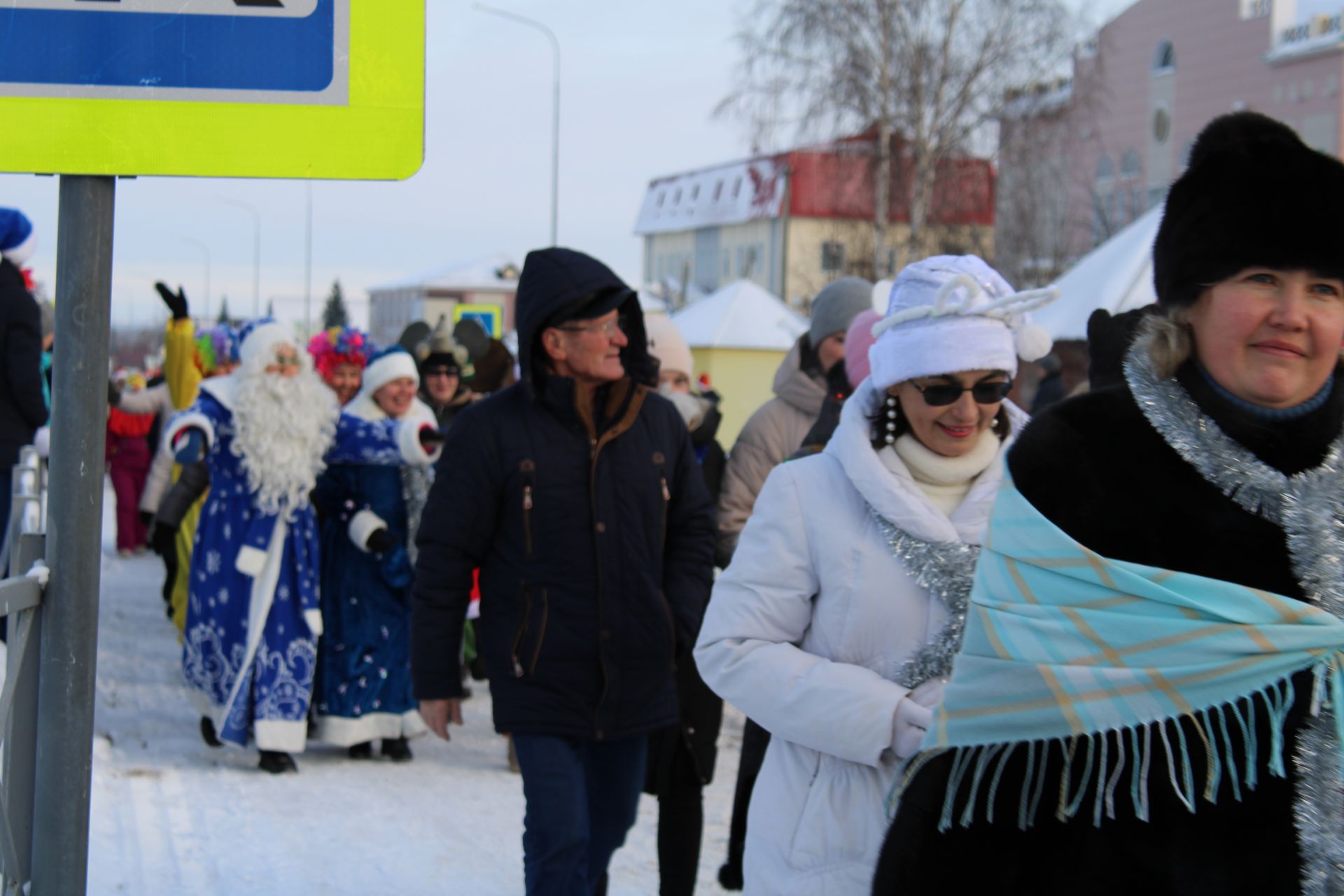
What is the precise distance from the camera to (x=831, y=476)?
10.1 feet

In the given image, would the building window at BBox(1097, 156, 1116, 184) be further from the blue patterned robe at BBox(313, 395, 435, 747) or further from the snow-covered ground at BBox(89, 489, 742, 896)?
the blue patterned robe at BBox(313, 395, 435, 747)

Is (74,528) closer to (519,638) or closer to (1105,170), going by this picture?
(519,638)

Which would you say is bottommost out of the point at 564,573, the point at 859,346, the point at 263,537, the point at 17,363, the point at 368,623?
the point at 368,623

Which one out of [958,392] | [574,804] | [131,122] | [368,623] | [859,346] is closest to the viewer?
[131,122]

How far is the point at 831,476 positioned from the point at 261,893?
2.98 metres

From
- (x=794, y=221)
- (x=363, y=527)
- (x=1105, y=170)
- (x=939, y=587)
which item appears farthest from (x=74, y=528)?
(x=794, y=221)

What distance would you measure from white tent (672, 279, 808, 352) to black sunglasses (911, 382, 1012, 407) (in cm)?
1747

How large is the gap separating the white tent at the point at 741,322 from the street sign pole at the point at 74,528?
18243 millimetres

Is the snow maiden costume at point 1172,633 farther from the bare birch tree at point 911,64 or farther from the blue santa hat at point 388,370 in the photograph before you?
the bare birch tree at point 911,64

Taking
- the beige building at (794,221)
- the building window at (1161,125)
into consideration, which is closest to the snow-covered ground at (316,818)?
the beige building at (794,221)

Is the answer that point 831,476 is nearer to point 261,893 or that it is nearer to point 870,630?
point 870,630

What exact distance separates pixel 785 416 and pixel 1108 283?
787 centimetres

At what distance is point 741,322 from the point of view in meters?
21.2

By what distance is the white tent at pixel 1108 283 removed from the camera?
1216cm
